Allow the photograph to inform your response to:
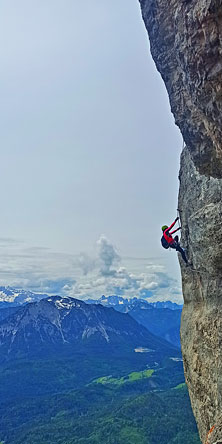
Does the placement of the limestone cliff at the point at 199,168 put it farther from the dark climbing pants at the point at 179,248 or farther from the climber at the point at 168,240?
the climber at the point at 168,240

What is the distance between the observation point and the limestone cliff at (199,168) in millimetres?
12648

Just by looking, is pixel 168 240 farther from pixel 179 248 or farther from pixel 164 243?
pixel 179 248

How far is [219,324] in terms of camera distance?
1820cm

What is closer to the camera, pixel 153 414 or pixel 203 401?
pixel 203 401

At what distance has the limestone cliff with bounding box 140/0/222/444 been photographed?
12.6m

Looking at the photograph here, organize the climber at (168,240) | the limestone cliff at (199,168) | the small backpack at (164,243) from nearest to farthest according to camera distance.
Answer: the limestone cliff at (199,168) → the climber at (168,240) → the small backpack at (164,243)

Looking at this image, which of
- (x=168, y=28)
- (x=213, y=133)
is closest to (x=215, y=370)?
(x=213, y=133)

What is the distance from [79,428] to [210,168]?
8426 inches

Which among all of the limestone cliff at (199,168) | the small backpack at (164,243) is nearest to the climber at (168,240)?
the small backpack at (164,243)

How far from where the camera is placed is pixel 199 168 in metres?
17.9

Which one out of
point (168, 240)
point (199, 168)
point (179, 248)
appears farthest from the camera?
point (179, 248)

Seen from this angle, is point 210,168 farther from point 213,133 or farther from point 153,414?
point 153,414

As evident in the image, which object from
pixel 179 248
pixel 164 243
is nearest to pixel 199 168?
pixel 164 243

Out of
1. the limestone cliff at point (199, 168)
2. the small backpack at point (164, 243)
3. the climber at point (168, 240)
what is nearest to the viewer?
the limestone cliff at point (199, 168)
